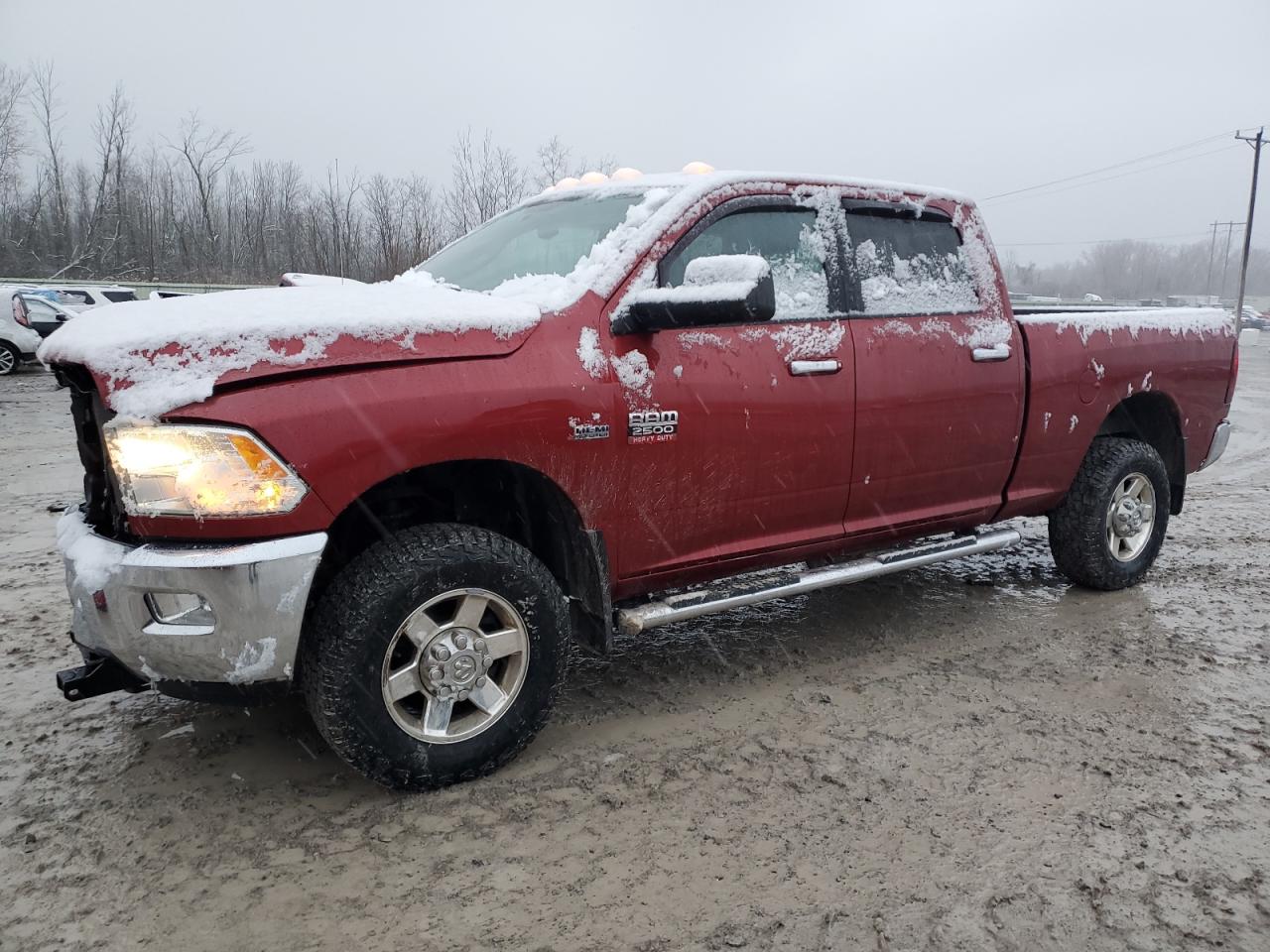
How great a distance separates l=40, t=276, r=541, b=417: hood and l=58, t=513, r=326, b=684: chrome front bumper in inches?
15.7

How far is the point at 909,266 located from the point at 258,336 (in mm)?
2612

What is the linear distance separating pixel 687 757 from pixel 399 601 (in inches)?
43.5

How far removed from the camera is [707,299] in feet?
9.26

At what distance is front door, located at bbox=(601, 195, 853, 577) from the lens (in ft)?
10.1

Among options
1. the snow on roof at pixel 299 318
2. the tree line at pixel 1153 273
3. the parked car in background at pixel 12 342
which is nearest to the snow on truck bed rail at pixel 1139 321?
the snow on roof at pixel 299 318

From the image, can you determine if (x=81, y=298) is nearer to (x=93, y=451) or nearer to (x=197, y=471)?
(x=93, y=451)

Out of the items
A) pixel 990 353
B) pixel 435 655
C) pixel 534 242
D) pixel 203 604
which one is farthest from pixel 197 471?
pixel 990 353

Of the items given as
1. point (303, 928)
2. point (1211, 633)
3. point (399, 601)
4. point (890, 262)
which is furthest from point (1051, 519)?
point (303, 928)

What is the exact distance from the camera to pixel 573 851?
8.42 ft

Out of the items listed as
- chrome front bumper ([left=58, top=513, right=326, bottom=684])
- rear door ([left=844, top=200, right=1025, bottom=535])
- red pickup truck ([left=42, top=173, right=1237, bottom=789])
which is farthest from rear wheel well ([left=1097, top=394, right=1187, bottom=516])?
chrome front bumper ([left=58, top=513, right=326, bottom=684])

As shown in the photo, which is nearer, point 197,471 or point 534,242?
point 197,471

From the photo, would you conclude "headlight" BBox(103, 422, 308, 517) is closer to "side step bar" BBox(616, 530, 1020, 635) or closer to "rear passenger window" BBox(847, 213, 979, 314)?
"side step bar" BBox(616, 530, 1020, 635)

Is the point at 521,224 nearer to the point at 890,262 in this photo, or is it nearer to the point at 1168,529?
the point at 890,262

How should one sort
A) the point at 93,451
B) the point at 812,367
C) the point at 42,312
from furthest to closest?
1. the point at 42,312
2. the point at 812,367
3. the point at 93,451
